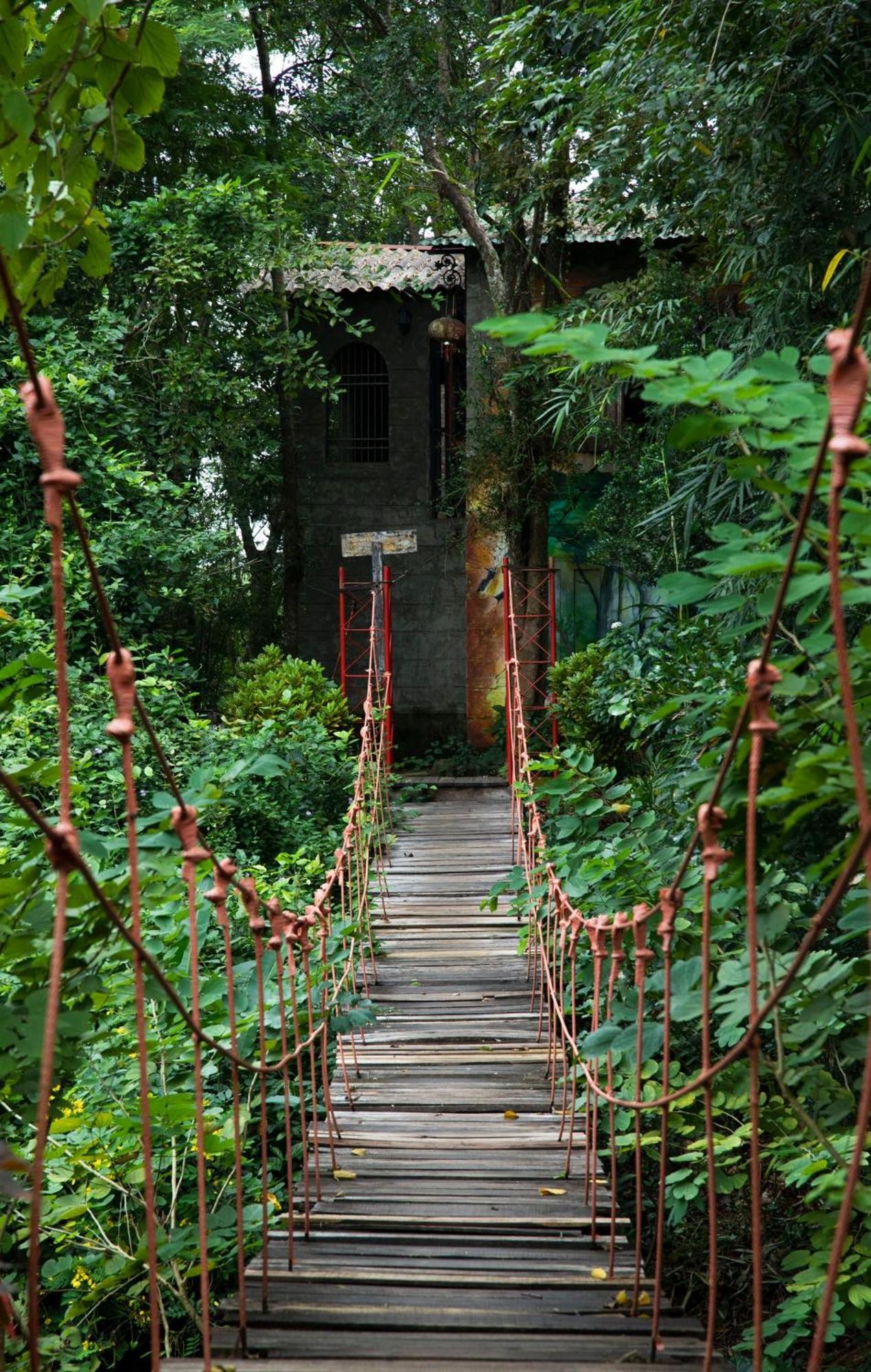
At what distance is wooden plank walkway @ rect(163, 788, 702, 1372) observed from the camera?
189cm

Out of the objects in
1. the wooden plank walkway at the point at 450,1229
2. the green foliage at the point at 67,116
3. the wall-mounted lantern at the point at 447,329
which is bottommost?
the wooden plank walkway at the point at 450,1229

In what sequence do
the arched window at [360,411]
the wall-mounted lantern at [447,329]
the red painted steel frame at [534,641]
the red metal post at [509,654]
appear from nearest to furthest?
the red metal post at [509,654], the red painted steel frame at [534,641], the wall-mounted lantern at [447,329], the arched window at [360,411]

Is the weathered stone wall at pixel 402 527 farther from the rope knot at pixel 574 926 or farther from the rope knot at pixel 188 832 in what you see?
the rope knot at pixel 188 832

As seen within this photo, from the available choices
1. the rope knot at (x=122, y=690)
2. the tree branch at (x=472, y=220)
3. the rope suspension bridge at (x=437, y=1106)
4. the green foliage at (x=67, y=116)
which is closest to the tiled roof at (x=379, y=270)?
the tree branch at (x=472, y=220)

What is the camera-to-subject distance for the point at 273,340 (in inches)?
368

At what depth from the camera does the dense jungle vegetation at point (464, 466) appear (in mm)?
1493

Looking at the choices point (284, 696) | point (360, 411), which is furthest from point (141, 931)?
point (360, 411)

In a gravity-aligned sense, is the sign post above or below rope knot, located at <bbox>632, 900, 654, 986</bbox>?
above

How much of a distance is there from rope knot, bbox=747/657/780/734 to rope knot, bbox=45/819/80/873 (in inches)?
26.5

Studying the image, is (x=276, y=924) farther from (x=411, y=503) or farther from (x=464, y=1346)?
(x=411, y=503)

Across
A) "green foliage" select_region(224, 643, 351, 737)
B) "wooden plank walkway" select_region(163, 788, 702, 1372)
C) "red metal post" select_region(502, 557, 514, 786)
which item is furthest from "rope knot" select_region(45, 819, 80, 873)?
"green foliage" select_region(224, 643, 351, 737)

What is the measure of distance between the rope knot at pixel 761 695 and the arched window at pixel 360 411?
10.6 m

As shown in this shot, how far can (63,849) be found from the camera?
1123 millimetres

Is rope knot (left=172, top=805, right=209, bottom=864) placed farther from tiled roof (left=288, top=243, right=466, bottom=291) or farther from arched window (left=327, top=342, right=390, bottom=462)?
arched window (left=327, top=342, right=390, bottom=462)
